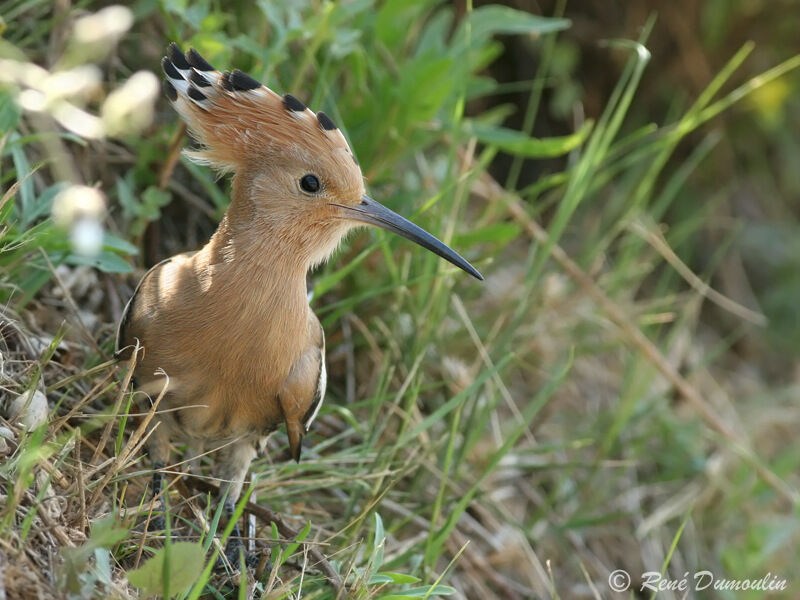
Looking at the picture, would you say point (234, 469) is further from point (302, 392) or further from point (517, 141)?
point (517, 141)

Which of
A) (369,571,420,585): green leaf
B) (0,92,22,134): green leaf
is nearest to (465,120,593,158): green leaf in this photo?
(0,92,22,134): green leaf

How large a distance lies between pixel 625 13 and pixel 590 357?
1.62m

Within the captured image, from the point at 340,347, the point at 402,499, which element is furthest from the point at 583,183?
the point at 402,499

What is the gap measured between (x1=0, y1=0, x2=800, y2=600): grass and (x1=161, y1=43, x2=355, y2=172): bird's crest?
20 centimetres

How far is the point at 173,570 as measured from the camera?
1.61 m

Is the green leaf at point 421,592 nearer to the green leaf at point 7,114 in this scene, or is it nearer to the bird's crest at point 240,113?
the bird's crest at point 240,113

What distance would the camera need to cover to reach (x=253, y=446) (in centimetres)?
227

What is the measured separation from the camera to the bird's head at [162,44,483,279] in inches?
82.7

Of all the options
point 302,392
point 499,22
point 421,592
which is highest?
point 499,22

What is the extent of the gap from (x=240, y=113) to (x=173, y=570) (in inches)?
38.9

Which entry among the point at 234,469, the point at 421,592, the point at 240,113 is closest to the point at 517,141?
the point at 240,113

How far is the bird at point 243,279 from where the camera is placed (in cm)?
207

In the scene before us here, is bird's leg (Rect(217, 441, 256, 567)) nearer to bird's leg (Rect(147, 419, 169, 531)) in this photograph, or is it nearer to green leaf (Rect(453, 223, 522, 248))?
bird's leg (Rect(147, 419, 169, 531))

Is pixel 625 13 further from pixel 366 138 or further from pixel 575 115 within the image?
pixel 366 138
